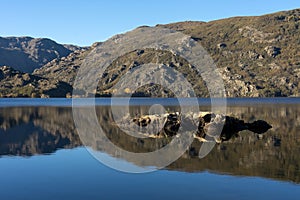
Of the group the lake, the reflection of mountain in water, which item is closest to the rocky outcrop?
the reflection of mountain in water

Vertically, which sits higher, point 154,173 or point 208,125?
point 208,125

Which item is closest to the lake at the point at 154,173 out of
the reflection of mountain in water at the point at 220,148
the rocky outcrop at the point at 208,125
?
the reflection of mountain in water at the point at 220,148

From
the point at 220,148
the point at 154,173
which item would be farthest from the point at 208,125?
the point at 154,173

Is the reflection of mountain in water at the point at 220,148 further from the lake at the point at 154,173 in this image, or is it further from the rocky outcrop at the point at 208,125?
the rocky outcrop at the point at 208,125

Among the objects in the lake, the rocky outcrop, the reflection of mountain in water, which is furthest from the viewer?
the rocky outcrop

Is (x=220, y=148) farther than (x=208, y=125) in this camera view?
No

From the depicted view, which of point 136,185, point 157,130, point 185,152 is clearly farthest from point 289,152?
point 157,130

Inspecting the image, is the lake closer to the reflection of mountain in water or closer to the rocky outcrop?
the reflection of mountain in water

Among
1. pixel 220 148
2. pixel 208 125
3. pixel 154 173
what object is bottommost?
pixel 154 173

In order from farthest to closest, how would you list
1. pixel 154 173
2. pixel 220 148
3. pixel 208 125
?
pixel 208 125 → pixel 220 148 → pixel 154 173

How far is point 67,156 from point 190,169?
19618 millimetres

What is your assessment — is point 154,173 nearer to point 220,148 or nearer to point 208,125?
point 220,148

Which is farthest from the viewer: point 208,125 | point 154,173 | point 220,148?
point 208,125

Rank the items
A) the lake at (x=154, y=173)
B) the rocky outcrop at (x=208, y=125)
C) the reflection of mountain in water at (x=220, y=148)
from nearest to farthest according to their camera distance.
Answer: the lake at (x=154, y=173) → the reflection of mountain in water at (x=220, y=148) → the rocky outcrop at (x=208, y=125)
